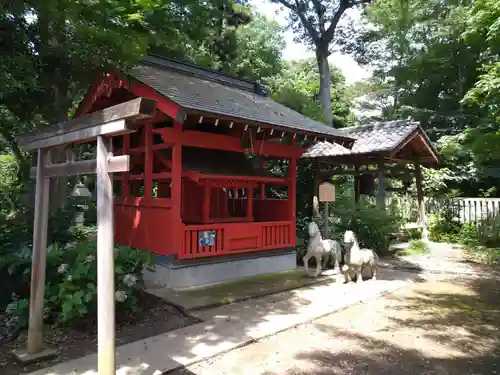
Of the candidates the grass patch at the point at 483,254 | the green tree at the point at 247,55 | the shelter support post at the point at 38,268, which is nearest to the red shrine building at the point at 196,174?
the shelter support post at the point at 38,268

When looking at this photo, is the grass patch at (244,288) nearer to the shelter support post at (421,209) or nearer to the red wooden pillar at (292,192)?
the red wooden pillar at (292,192)

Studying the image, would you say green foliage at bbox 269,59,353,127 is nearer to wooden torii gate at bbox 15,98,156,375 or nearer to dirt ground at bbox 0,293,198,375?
dirt ground at bbox 0,293,198,375

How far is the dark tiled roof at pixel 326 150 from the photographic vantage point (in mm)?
10269

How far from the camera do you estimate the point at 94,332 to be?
479 cm

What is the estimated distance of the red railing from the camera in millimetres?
6820

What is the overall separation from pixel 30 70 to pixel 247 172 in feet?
13.8

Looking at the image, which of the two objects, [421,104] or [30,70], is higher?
[421,104]

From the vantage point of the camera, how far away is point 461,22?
63.2 feet

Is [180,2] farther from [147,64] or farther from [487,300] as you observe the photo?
[487,300]

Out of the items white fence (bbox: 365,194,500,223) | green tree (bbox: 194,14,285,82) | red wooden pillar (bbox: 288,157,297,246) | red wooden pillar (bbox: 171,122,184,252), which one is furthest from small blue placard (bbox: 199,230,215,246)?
green tree (bbox: 194,14,285,82)

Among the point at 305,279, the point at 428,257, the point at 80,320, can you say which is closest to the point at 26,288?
the point at 80,320

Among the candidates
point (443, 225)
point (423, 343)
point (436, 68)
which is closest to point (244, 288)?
point (423, 343)

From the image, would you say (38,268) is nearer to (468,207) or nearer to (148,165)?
(148,165)

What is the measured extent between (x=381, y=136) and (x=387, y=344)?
23.9 feet
